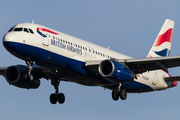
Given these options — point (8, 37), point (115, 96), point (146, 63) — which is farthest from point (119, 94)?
point (8, 37)

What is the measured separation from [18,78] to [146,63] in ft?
44.9

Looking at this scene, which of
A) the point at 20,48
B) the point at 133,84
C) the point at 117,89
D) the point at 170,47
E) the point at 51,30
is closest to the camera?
the point at 20,48

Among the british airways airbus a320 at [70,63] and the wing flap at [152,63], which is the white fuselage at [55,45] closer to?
the british airways airbus a320 at [70,63]

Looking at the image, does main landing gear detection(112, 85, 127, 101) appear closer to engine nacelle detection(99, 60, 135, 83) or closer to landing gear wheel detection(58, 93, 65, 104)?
engine nacelle detection(99, 60, 135, 83)

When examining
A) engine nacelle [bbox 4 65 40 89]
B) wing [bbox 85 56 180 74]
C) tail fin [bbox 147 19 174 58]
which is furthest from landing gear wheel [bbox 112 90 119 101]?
tail fin [bbox 147 19 174 58]

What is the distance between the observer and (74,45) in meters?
37.2

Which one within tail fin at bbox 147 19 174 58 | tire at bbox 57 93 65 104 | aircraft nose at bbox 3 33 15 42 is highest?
tail fin at bbox 147 19 174 58

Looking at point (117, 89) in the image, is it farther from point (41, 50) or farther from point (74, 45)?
point (41, 50)

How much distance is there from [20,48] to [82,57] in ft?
21.8

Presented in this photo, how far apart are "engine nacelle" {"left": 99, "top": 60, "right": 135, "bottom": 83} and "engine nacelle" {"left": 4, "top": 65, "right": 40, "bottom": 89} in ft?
27.9

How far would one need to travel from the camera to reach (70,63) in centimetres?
3653

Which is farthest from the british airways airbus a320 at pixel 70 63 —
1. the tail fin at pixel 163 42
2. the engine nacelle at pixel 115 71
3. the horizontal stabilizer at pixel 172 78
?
the tail fin at pixel 163 42

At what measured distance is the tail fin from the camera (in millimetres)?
51188

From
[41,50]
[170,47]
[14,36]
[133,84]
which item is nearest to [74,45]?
[41,50]
